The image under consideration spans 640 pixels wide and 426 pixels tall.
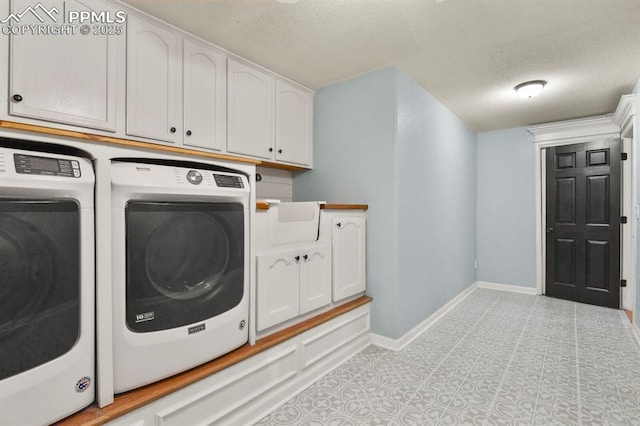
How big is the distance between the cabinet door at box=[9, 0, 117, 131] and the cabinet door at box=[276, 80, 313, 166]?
124 cm

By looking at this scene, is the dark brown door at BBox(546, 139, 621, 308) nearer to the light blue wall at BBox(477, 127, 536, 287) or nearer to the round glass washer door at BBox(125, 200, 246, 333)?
the light blue wall at BBox(477, 127, 536, 287)

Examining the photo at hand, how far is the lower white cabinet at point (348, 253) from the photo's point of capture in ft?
7.86

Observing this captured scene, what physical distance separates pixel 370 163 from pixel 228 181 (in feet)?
4.70

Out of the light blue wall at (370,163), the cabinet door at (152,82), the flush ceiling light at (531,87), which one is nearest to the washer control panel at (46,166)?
the cabinet door at (152,82)

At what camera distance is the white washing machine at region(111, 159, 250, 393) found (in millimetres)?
1259

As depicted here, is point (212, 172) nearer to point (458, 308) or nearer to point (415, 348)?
point (415, 348)

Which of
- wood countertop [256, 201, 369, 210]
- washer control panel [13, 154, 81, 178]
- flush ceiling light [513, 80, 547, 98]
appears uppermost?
flush ceiling light [513, 80, 547, 98]

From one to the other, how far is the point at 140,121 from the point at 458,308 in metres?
3.57

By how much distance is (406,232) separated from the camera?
270cm

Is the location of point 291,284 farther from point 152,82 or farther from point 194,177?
point 152,82

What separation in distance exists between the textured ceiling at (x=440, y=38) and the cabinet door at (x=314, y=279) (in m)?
1.46

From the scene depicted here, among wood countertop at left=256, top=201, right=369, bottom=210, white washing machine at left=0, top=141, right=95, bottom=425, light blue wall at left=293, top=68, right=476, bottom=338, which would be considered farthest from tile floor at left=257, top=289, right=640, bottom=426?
wood countertop at left=256, top=201, right=369, bottom=210

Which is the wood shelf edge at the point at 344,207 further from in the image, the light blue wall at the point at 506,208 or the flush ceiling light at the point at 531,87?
the light blue wall at the point at 506,208

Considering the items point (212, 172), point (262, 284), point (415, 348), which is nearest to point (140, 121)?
Result: point (212, 172)
